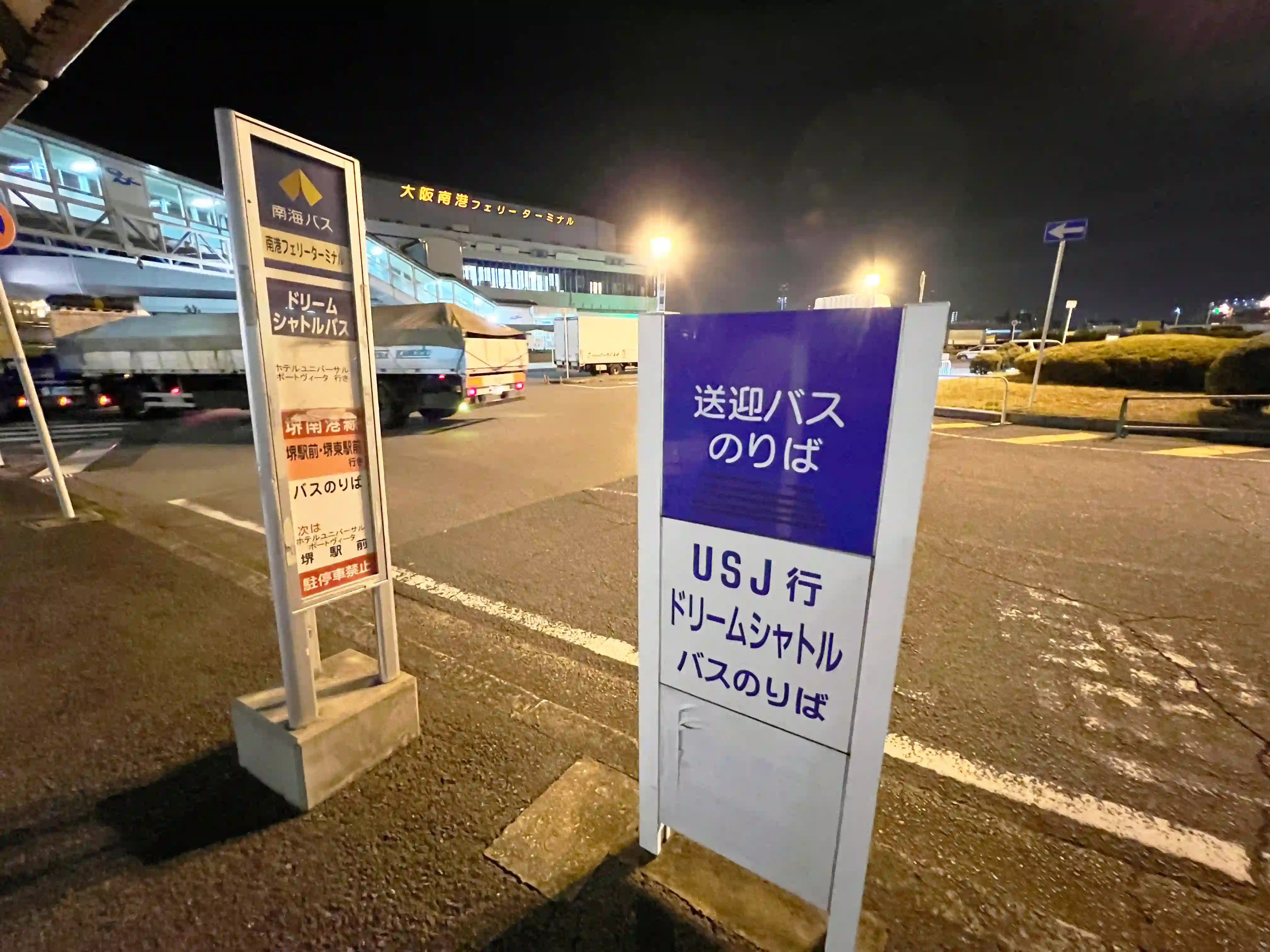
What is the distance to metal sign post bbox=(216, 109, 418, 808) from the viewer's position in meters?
1.91

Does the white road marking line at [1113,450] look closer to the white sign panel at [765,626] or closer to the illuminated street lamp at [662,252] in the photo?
the white sign panel at [765,626]

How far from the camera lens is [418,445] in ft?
33.8

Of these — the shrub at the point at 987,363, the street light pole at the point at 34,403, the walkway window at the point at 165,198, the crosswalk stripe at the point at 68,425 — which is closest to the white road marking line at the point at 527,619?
the street light pole at the point at 34,403

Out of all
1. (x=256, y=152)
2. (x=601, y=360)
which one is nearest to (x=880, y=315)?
(x=256, y=152)

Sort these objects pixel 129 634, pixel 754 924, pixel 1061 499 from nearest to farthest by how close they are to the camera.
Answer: pixel 754 924 < pixel 129 634 < pixel 1061 499

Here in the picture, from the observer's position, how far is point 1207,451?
29.6ft

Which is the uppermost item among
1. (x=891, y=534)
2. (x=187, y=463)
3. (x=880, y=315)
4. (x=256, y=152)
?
(x=256, y=152)

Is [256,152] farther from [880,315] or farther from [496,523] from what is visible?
[496,523]

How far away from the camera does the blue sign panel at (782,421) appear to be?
1335mm

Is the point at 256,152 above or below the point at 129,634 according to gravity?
above

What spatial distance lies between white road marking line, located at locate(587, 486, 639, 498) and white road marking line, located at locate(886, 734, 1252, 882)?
4528mm

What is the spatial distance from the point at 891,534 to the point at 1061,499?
21.7 feet

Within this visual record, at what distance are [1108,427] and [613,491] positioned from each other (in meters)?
10.2

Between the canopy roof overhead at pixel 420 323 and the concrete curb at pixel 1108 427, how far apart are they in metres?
9.17
